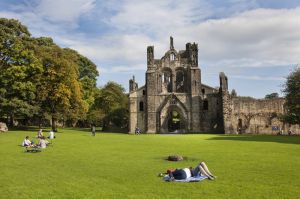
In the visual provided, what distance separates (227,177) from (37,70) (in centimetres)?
4076

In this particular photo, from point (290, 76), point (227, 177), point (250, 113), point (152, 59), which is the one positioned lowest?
point (227, 177)

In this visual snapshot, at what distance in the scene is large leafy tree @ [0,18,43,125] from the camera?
149ft

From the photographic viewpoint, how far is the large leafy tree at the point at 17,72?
45.6 meters

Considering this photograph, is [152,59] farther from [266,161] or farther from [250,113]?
[266,161]

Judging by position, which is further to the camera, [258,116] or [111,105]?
[111,105]

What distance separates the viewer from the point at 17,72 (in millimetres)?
46281

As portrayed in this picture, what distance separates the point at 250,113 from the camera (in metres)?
63.5

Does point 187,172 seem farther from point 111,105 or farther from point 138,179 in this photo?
point 111,105

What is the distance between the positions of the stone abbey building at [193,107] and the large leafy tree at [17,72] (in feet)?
69.4

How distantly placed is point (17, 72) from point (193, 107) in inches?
1239

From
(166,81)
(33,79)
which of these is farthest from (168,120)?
(33,79)

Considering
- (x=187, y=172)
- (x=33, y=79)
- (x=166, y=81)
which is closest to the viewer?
(x=187, y=172)

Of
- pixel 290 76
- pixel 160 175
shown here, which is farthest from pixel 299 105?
pixel 160 175

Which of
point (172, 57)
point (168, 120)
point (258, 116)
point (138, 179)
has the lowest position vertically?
point (138, 179)
